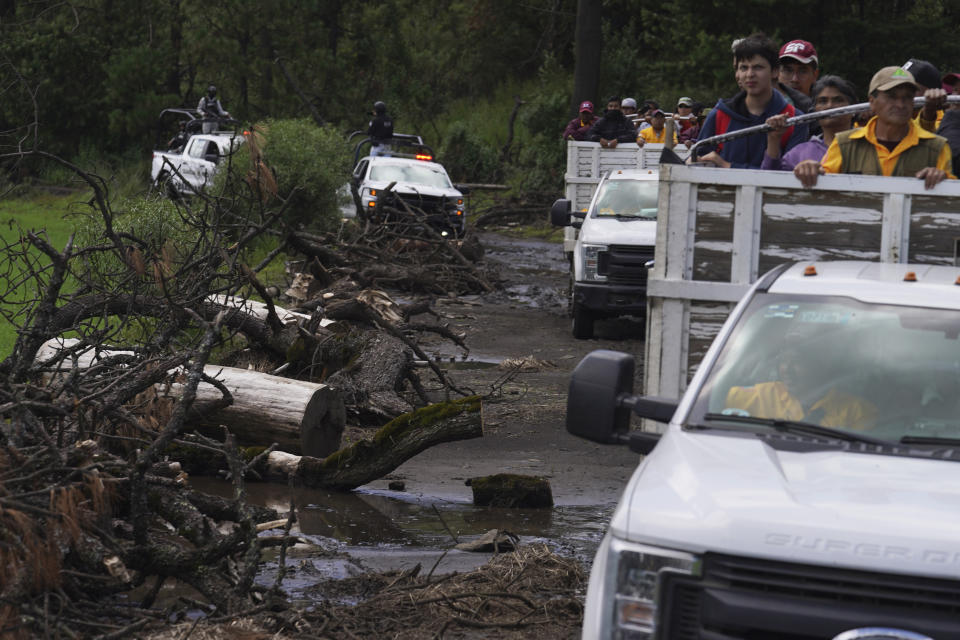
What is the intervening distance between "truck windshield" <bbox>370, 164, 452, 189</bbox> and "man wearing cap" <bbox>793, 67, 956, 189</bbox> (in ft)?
55.5

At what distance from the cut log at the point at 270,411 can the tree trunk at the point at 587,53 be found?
85.1ft

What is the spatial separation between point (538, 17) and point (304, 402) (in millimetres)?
43576

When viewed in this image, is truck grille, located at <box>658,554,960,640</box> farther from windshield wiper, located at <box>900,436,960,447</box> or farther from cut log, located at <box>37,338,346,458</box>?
cut log, located at <box>37,338,346,458</box>

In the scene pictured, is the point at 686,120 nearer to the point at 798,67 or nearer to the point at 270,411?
the point at 798,67

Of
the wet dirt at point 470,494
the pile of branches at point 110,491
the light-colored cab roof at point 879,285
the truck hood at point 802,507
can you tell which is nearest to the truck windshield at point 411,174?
the wet dirt at point 470,494

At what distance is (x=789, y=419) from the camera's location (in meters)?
4.37

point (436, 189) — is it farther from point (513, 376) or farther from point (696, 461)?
point (696, 461)

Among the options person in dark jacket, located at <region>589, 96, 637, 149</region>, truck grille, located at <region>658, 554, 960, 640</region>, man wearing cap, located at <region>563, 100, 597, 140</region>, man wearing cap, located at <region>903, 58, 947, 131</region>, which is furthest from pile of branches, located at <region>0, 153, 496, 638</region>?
man wearing cap, located at <region>563, 100, 597, 140</region>

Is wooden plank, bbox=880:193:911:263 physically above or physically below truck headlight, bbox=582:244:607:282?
above

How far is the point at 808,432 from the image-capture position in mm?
4266

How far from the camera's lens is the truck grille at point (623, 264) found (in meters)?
15.0

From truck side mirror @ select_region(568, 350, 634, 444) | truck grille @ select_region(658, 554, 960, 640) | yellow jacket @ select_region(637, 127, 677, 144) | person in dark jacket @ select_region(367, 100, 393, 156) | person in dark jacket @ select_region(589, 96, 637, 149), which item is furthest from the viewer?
person in dark jacket @ select_region(367, 100, 393, 156)

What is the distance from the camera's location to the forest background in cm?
3123

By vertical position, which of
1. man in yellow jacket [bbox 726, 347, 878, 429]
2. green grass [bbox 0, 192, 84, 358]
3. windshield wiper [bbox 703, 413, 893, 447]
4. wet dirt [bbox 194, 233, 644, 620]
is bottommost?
green grass [bbox 0, 192, 84, 358]
